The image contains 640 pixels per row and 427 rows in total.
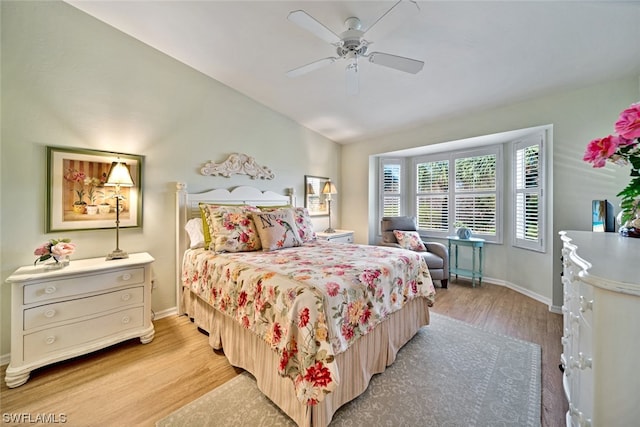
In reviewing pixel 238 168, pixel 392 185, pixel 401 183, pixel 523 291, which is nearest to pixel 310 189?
pixel 238 168

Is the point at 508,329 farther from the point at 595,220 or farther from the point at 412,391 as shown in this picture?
the point at 412,391

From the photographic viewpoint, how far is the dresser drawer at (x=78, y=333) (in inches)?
70.4

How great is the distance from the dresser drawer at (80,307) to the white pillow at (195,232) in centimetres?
63

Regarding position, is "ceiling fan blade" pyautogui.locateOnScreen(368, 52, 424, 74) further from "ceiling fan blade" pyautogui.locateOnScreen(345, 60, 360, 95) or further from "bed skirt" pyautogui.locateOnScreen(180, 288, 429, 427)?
"bed skirt" pyautogui.locateOnScreen(180, 288, 429, 427)

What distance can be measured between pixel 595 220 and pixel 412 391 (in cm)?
237

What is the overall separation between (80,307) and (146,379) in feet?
2.64

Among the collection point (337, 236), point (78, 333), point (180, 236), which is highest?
point (180, 236)

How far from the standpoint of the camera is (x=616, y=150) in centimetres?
112

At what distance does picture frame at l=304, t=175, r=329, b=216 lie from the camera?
14.4ft

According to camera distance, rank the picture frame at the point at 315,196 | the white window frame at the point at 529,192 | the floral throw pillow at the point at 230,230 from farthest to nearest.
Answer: the picture frame at the point at 315,196, the white window frame at the point at 529,192, the floral throw pillow at the point at 230,230

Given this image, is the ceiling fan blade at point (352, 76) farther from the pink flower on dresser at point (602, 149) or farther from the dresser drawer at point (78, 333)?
the dresser drawer at point (78, 333)

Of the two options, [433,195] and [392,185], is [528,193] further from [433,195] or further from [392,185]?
[392,185]

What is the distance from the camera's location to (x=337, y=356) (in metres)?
1.46

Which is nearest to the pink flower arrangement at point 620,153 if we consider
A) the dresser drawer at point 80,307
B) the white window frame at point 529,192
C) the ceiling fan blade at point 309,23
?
the ceiling fan blade at point 309,23
